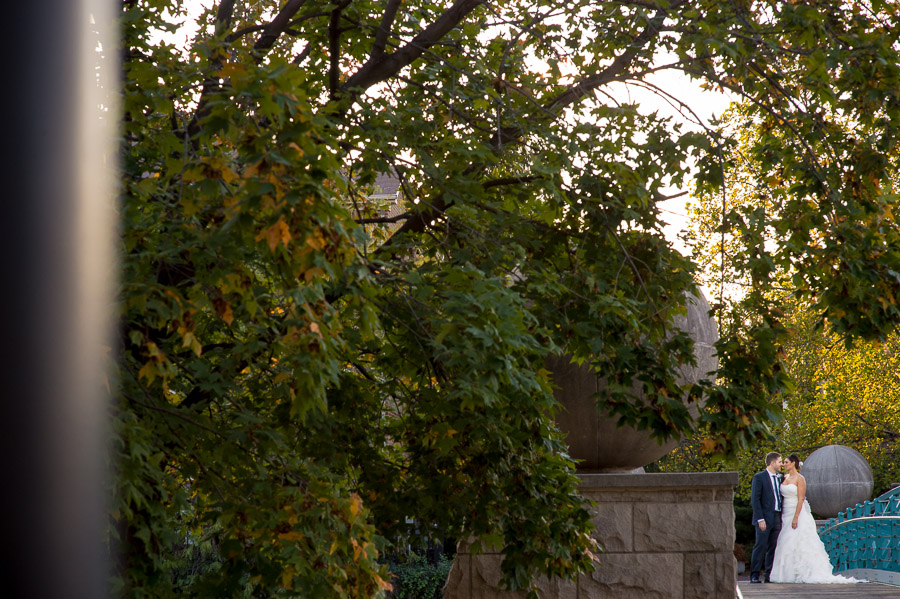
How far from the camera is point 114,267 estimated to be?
2725 millimetres

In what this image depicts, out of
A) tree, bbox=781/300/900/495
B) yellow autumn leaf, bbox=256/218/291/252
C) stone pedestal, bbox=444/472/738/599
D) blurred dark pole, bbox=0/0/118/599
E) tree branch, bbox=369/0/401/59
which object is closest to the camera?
blurred dark pole, bbox=0/0/118/599

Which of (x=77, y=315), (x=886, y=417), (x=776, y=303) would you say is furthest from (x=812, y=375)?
(x=77, y=315)

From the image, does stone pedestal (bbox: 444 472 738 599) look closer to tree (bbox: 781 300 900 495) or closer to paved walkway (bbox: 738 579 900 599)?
paved walkway (bbox: 738 579 900 599)

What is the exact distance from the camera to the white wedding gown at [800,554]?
11.6m

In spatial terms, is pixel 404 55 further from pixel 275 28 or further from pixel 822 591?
pixel 822 591

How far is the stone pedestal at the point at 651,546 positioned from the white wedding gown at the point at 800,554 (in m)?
5.80

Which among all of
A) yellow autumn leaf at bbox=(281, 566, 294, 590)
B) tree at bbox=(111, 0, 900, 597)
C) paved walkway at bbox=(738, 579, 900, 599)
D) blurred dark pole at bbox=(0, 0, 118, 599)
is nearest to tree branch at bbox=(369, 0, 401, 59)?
tree at bbox=(111, 0, 900, 597)

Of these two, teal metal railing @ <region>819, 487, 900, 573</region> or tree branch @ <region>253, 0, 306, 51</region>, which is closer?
tree branch @ <region>253, 0, 306, 51</region>

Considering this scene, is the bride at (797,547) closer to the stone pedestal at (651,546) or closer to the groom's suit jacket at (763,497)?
the groom's suit jacket at (763,497)

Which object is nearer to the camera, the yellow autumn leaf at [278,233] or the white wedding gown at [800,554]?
the yellow autumn leaf at [278,233]

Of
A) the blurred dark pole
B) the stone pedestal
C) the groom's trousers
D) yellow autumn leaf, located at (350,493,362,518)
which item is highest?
the blurred dark pole

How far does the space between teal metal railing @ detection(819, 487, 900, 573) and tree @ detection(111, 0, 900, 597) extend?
281 inches

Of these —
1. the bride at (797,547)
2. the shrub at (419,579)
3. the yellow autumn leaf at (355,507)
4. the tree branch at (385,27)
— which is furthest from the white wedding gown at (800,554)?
the yellow autumn leaf at (355,507)

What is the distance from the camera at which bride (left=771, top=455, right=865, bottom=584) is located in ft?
38.2
